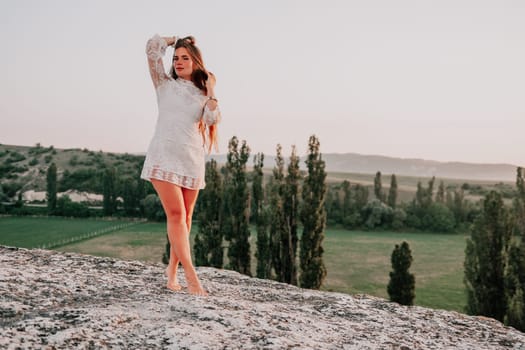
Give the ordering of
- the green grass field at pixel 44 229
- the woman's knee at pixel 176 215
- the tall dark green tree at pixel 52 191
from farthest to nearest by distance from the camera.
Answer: the tall dark green tree at pixel 52 191
the green grass field at pixel 44 229
the woman's knee at pixel 176 215

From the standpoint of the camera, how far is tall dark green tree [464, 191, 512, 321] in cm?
1991

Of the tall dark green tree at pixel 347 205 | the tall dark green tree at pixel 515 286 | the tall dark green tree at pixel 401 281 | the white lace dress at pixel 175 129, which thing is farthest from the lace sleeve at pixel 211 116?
the tall dark green tree at pixel 347 205

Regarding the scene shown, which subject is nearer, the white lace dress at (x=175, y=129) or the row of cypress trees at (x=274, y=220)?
the white lace dress at (x=175, y=129)

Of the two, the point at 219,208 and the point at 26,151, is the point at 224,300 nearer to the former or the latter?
the point at 219,208

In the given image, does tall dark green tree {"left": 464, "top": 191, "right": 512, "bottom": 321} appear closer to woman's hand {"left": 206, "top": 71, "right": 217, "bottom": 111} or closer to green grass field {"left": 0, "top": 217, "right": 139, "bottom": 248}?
woman's hand {"left": 206, "top": 71, "right": 217, "bottom": 111}

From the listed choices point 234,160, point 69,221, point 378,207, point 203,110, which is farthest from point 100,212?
point 203,110

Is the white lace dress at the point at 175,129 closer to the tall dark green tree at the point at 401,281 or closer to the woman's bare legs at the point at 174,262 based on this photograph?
the woman's bare legs at the point at 174,262

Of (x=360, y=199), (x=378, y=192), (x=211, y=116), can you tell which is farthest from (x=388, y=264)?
(x=211, y=116)

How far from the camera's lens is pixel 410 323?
15.7 ft

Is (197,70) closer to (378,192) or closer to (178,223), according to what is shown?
(178,223)

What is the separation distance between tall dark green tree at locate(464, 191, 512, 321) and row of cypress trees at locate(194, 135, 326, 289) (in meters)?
6.73

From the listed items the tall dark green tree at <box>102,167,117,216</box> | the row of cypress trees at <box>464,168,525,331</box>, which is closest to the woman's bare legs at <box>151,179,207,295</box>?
the row of cypress trees at <box>464,168,525,331</box>

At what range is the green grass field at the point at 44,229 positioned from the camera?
46312 mm

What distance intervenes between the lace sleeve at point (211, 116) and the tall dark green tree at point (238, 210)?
2276 centimetres
